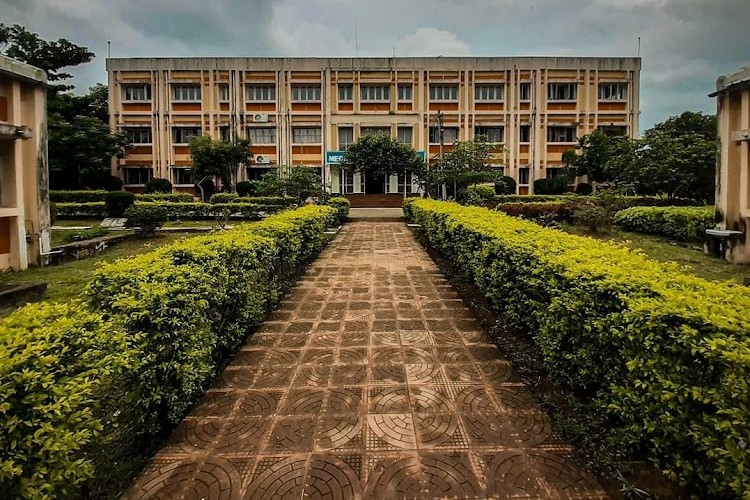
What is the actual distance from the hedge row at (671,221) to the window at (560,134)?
17717 mm

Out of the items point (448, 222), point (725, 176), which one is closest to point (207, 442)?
point (448, 222)

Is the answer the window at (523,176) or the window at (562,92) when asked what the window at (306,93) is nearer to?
the window at (523,176)

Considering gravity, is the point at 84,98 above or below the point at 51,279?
above

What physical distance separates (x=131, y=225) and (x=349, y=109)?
67.9 feet

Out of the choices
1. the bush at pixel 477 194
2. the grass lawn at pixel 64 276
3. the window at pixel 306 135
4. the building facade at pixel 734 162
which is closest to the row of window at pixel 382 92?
the window at pixel 306 135

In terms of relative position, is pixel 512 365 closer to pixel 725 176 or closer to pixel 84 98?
pixel 725 176

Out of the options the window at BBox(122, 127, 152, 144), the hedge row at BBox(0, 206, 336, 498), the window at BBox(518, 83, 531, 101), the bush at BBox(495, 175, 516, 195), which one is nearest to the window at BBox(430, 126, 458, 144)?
the bush at BBox(495, 175, 516, 195)

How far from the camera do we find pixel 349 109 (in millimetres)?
30344

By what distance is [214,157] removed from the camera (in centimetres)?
2505

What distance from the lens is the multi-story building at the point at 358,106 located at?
2975 centimetres

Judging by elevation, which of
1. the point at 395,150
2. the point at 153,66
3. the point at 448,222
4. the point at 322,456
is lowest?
the point at 322,456

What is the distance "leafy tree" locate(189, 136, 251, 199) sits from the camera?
24.9 metres

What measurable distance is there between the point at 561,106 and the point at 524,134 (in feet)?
10.1

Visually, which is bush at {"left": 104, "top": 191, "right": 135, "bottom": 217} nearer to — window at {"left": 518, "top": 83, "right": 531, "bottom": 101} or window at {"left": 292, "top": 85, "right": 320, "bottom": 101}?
window at {"left": 292, "top": 85, "right": 320, "bottom": 101}
